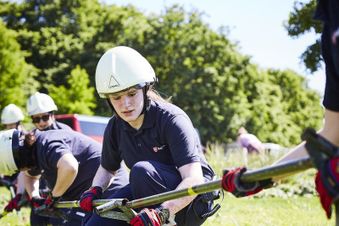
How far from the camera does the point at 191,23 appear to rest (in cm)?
3338

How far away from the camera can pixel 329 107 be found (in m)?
2.11

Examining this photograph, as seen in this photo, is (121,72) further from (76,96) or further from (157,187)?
(76,96)

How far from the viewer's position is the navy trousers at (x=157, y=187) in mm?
3258

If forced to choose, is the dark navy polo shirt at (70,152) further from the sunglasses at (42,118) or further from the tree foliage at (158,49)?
the tree foliage at (158,49)

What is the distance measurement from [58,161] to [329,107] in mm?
2849

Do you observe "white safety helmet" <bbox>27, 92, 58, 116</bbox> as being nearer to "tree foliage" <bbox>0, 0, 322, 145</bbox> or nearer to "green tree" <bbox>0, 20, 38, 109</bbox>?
"green tree" <bbox>0, 20, 38, 109</bbox>

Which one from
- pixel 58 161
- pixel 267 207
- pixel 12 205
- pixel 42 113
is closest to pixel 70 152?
pixel 58 161

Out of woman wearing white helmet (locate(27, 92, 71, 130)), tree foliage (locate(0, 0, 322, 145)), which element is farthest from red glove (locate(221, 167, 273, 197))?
tree foliage (locate(0, 0, 322, 145))

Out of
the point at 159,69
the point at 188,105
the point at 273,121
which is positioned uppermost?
the point at 159,69

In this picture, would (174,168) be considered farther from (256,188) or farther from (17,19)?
(17,19)

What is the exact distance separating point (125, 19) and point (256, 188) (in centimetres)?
3097

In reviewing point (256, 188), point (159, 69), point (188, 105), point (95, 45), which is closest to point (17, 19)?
point (95, 45)

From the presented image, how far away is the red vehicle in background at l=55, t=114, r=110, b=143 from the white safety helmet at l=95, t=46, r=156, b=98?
26.3 ft

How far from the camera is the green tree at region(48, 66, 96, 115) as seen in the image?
86.6ft
